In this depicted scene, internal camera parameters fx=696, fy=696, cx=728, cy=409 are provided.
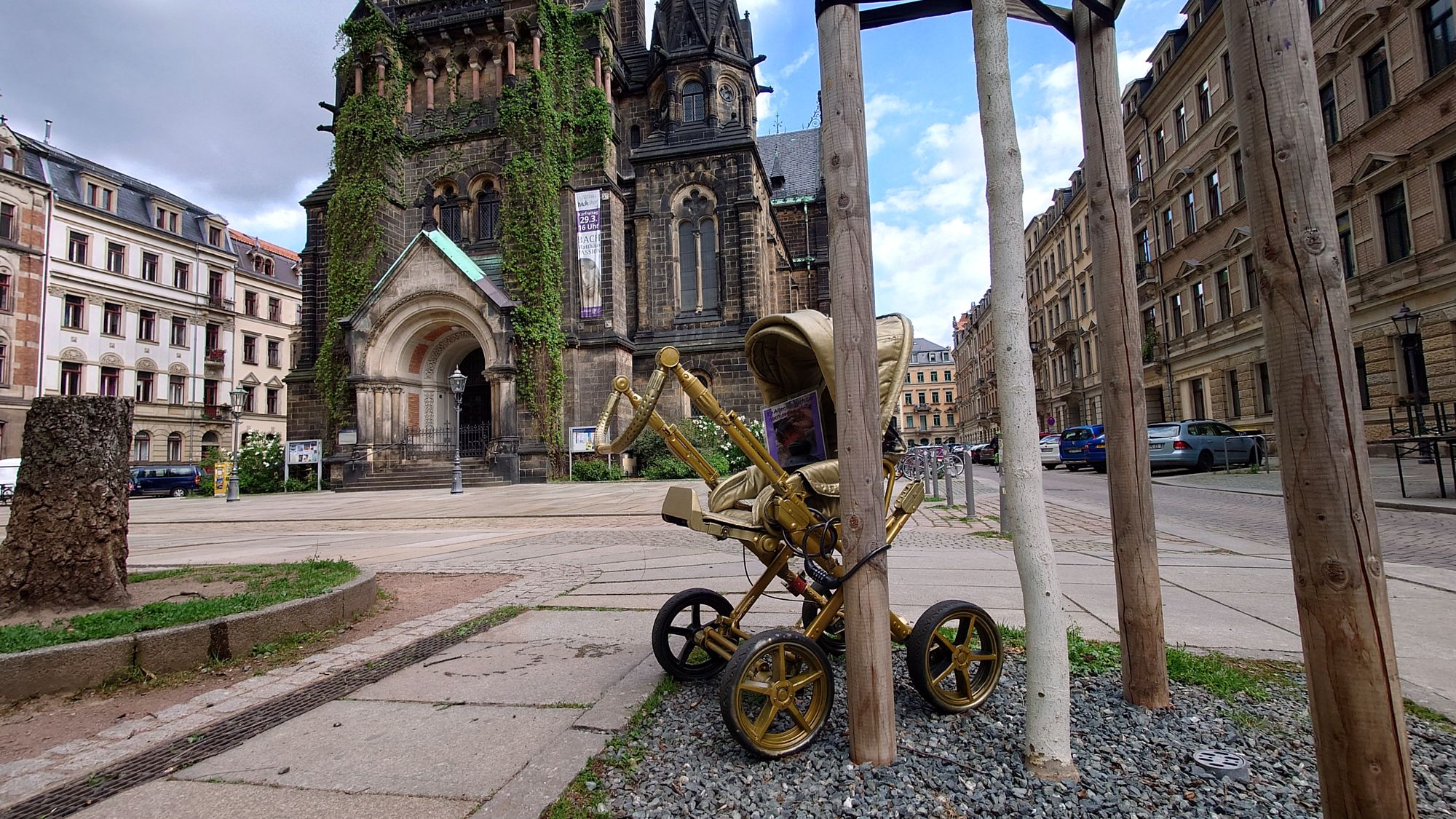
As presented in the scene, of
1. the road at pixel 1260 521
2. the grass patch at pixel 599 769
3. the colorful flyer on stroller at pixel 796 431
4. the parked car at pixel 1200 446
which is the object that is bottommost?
the road at pixel 1260 521

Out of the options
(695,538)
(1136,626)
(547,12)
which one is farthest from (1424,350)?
(547,12)

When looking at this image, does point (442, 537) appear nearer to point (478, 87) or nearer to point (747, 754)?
point (747, 754)

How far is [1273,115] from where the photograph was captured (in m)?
1.64

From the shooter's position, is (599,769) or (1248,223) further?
(1248,223)

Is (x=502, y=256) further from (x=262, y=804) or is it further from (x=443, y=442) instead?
(x=262, y=804)

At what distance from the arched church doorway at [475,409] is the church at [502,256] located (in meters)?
0.08

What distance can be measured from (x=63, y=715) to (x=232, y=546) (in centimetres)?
681

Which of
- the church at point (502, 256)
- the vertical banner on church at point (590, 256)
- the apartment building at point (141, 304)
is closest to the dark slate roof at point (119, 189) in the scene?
the apartment building at point (141, 304)

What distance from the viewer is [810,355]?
2895 millimetres

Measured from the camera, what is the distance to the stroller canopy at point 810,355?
8.15ft

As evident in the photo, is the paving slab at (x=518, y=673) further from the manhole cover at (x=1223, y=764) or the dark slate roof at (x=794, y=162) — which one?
the dark slate roof at (x=794, y=162)

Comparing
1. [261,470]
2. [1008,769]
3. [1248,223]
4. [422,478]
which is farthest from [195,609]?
[261,470]

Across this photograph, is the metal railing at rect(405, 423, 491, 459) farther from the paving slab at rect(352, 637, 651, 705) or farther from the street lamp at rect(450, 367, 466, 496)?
the paving slab at rect(352, 637, 651, 705)

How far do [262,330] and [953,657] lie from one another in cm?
5672
